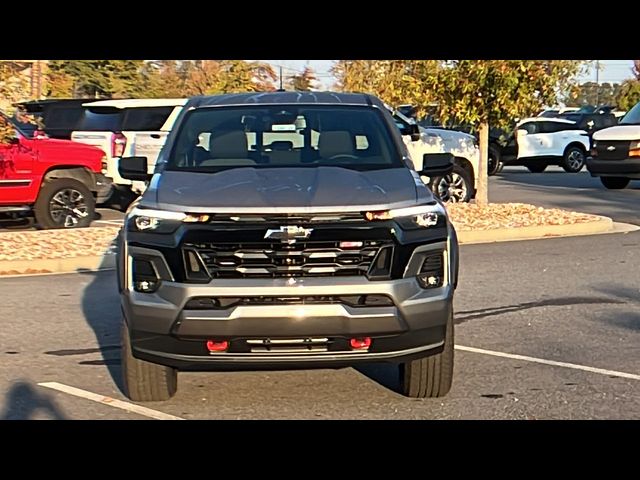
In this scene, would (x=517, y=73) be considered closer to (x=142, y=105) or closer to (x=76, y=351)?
(x=142, y=105)

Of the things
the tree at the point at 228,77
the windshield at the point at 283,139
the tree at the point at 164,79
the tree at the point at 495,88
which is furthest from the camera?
the tree at the point at 164,79

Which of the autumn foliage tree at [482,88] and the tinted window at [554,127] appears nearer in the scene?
the autumn foliage tree at [482,88]

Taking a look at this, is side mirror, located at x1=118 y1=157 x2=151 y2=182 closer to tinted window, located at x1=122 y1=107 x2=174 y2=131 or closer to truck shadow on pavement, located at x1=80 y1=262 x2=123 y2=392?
truck shadow on pavement, located at x1=80 y1=262 x2=123 y2=392

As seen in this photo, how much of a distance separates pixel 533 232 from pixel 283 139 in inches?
310

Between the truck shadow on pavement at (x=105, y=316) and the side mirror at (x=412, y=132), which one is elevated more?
the side mirror at (x=412, y=132)

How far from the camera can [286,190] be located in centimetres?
572

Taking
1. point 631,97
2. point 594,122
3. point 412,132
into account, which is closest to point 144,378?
point 412,132

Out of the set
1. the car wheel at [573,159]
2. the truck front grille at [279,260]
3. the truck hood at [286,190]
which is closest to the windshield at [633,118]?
the car wheel at [573,159]

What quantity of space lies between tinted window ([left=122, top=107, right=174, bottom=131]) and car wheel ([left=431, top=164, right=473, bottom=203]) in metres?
4.70

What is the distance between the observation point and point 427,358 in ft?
19.4

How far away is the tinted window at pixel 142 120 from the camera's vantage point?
55.1ft

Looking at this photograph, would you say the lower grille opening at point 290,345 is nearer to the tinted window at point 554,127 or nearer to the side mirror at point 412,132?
the side mirror at point 412,132

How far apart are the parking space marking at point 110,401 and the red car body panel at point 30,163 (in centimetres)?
798
